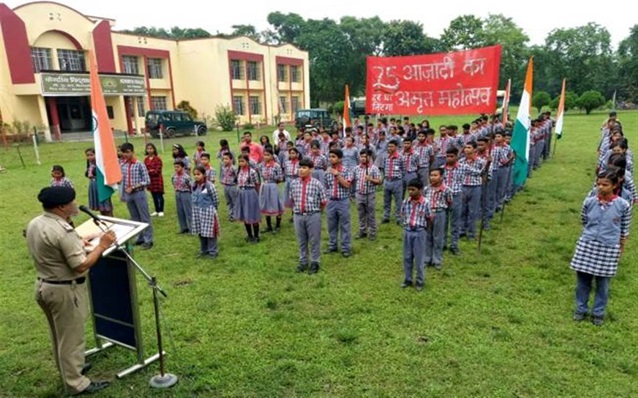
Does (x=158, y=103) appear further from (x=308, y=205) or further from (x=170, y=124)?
(x=308, y=205)

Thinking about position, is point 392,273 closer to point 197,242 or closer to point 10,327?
point 197,242

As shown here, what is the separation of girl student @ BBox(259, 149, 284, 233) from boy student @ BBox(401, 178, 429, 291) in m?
3.38

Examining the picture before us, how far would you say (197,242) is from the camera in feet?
28.0

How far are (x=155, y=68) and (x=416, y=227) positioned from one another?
35648 mm

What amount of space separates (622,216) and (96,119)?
5.95 meters

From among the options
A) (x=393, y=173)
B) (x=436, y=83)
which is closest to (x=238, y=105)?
(x=393, y=173)

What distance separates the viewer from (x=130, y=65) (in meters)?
34.5

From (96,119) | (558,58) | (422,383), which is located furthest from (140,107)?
(558,58)

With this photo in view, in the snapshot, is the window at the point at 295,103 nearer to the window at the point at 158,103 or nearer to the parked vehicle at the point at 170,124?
the window at the point at 158,103

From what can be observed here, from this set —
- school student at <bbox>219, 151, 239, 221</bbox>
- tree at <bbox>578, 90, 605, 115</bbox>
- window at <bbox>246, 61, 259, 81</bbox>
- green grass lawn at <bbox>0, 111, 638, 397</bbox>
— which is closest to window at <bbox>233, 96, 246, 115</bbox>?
window at <bbox>246, 61, 259, 81</bbox>

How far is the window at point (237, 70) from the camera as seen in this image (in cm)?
3935

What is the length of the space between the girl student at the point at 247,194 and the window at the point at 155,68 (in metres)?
31.4

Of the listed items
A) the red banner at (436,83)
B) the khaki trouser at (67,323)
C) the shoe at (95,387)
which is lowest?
the shoe at (95,387)

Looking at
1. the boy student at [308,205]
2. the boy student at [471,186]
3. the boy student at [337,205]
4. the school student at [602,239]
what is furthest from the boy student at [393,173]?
the school student at [602,239]
